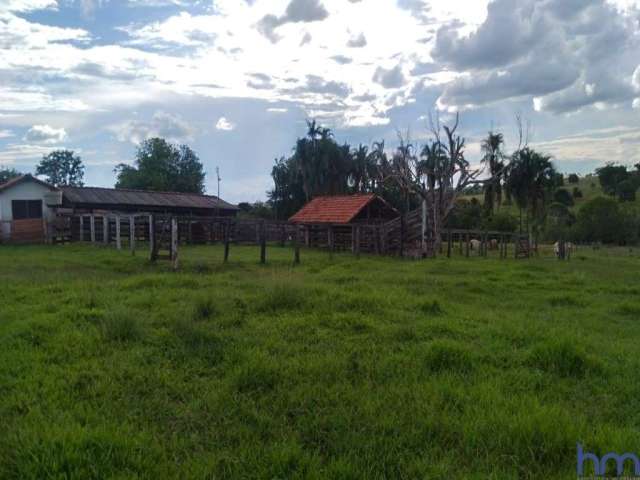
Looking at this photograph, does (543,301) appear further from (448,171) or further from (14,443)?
(448,171)

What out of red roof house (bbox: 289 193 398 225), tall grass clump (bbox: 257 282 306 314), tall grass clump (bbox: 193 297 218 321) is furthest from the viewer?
red roof house (bbox: 289 193 398 225)

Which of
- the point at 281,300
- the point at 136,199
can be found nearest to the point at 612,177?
the point at 136,199

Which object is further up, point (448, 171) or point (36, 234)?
point (448, 171)

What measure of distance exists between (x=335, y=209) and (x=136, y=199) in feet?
48.6

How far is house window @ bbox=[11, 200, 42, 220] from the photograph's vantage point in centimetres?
3098

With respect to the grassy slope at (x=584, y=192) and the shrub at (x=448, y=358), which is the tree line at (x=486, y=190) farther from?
the shrub at (x=448, y=358)

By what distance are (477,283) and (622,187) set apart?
5869 cm

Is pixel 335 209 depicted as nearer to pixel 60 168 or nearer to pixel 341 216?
pixel 341 216

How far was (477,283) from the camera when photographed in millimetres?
14211

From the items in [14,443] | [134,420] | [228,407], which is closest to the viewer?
[14,443]

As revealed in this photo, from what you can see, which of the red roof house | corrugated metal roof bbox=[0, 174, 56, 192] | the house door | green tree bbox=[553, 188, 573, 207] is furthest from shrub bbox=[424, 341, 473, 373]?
green tree bbox=[553, 188, 573, 207]

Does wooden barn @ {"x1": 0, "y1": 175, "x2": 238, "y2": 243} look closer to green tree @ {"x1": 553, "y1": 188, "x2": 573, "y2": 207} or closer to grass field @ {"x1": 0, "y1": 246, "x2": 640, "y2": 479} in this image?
grass field @ {"x1": 0, "y1": 246, "x2": 640, "y2": 479}

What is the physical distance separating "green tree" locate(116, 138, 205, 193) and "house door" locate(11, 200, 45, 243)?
2301cm

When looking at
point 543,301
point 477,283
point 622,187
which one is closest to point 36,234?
point 477,283
